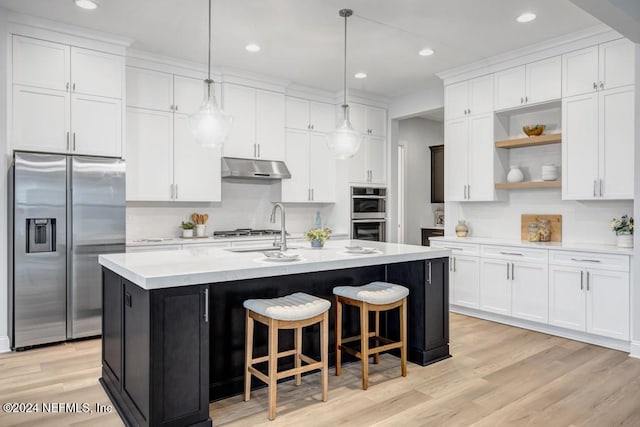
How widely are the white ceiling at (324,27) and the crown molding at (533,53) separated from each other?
10cm

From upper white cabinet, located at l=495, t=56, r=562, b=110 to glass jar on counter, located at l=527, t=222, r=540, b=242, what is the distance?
51.2 inches

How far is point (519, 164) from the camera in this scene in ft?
16.3

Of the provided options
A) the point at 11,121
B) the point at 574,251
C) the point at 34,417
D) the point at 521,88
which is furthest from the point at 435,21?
the point at 34,417

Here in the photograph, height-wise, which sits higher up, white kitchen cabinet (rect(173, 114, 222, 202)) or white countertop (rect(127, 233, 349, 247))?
white kitchen cabinet (rect(173, 114, 222, 202))

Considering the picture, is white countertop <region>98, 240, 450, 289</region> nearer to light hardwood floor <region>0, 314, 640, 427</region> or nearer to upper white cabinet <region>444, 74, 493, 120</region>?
light hardwood floor <region>0, 314, 640, 427</region>

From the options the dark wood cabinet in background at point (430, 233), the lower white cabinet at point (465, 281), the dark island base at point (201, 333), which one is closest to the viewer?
the dark island base at point (201, 333)

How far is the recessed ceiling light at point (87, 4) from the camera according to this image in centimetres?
342

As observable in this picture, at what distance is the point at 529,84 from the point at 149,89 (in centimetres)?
402

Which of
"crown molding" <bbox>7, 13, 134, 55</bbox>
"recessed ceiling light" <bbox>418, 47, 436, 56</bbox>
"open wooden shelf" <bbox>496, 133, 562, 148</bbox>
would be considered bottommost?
"open wooden shelf" <bbox>496, 133, 562, 148</bbox>

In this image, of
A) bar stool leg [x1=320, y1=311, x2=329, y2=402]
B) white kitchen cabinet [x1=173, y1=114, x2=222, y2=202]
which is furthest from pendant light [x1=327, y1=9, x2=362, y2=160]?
white kitchen cabinet [x1=173, y1=114, x2=222, y2=202]

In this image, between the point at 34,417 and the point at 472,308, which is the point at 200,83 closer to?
the point at 34,417

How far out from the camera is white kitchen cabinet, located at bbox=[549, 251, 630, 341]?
366 centimetres

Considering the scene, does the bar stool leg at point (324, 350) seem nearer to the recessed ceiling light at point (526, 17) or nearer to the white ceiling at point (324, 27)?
the white ceiling at point (324, 27)

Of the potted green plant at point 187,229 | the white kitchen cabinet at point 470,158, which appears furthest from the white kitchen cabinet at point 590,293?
the potted green plant at point 187,229
